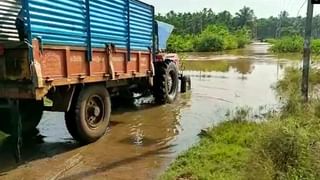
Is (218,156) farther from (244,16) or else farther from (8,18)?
(244,16)

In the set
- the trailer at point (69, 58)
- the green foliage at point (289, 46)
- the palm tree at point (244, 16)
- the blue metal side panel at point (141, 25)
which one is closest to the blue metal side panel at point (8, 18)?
the trailer at point (69, 58)

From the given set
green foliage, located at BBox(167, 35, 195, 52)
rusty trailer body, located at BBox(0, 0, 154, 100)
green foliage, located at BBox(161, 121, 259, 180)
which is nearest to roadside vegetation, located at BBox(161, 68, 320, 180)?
green foliage, located at BBox(161, 121, 259, 180)

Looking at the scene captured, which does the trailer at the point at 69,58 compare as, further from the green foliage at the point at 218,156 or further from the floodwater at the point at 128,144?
the green foliage at the point at 218,156

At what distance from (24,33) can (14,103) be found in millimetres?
1150

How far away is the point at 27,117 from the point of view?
7844 mm

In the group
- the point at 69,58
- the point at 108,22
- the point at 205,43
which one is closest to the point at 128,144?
the point at 69,58

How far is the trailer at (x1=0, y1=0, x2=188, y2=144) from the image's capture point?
5.86m

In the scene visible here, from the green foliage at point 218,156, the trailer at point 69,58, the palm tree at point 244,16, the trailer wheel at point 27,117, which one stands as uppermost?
the palm tree at point 244,16

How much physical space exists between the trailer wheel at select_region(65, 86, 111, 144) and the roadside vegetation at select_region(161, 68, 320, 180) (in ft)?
5.96

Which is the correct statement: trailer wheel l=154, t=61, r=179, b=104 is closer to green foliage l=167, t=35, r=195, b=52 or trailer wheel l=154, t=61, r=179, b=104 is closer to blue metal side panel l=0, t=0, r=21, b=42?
blue metal side panel l=0, t=0, r=21, b=42

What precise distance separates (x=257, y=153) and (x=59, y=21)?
353 centimetres

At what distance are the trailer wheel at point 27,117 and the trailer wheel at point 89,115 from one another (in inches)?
32.3

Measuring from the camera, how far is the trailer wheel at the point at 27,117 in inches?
278

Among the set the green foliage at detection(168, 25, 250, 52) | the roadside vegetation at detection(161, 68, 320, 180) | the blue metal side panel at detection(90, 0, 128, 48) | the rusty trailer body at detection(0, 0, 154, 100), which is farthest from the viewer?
the green foliage at detection(168, 25, 250, 52)
